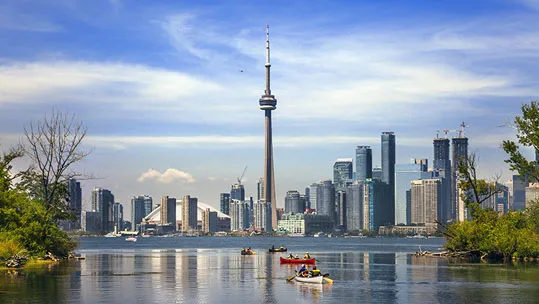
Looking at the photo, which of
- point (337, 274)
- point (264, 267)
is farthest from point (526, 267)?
point (264, 267)

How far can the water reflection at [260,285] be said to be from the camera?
235 feet

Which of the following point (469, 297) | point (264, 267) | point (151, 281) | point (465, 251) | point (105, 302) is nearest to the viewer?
point (105, 302)

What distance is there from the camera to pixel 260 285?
86.2 meters

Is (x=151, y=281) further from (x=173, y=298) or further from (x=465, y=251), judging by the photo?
(x=465, y=251)

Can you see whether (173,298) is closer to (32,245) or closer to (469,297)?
(469,297)

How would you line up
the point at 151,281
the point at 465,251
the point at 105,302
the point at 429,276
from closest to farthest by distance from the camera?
the point at 105,302 < the point at 151,281 < the point at 429,276 < the point at 465,251

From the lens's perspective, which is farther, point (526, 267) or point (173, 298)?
point (526, 267)

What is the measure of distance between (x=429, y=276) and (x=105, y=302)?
44601 millimetres

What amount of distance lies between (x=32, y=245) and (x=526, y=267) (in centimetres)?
6675

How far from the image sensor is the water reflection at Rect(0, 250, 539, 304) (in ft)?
235

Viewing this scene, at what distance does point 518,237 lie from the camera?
12569 centimetres

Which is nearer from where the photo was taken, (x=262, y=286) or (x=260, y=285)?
(x=262, y=286)

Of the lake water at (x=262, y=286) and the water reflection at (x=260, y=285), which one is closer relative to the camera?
the lake water at (x=262, y=286)

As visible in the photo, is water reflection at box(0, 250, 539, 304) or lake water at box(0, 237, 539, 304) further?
water reflection at box(0, 250, 539, 304)
